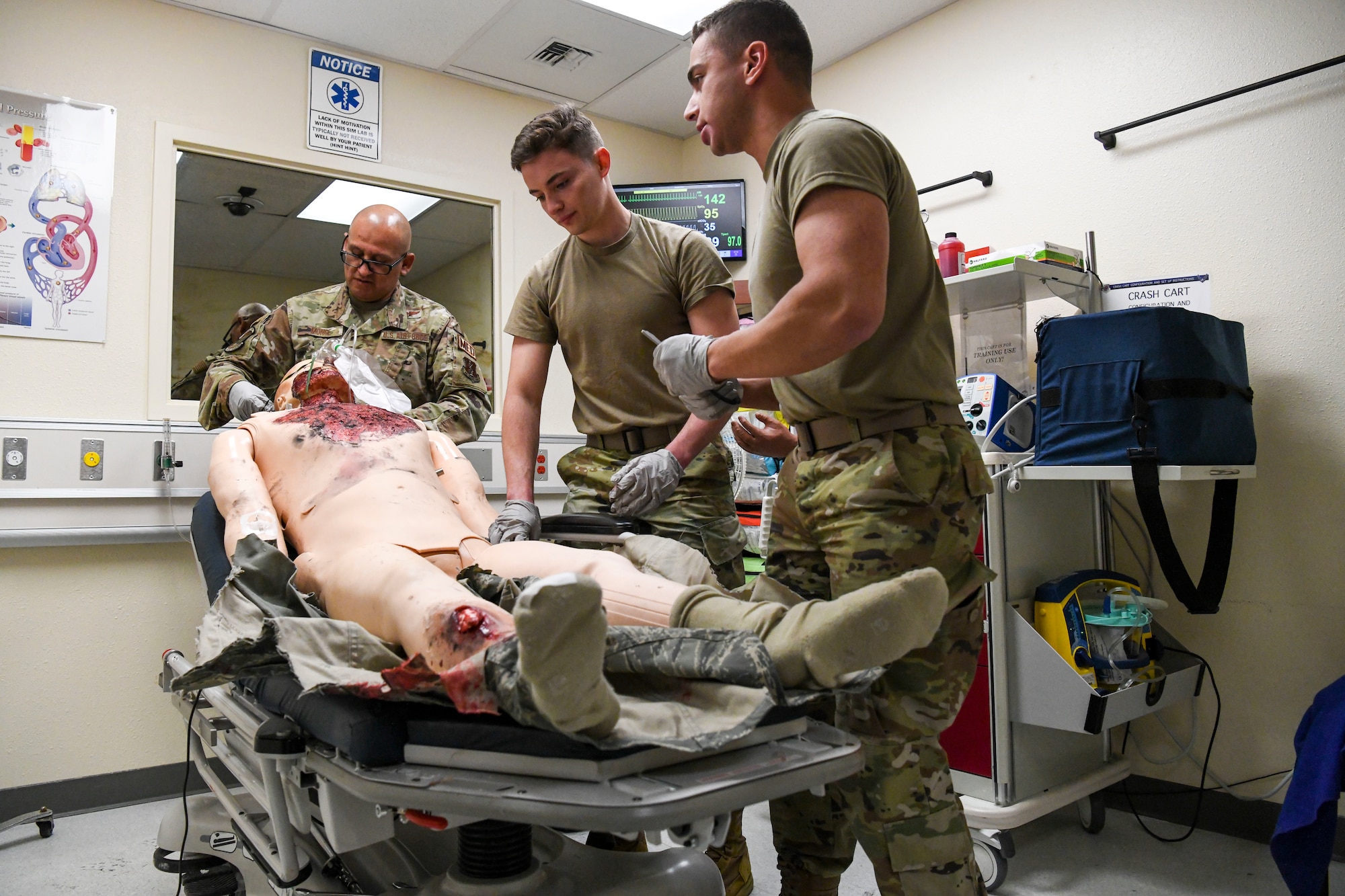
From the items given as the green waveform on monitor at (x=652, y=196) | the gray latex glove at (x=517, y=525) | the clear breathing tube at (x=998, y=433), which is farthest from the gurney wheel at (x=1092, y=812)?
the green waveform on monitor at (x=652, y=196)

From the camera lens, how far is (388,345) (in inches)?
99.6

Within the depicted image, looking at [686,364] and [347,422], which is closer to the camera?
[686,364]

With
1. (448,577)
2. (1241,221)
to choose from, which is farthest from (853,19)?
(448,577)

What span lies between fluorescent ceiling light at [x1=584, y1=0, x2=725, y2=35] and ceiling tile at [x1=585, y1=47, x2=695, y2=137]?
20 centimetres

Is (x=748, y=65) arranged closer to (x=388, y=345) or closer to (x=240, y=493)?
(x=240, y=493)

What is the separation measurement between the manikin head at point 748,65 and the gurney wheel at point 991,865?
1.73 m

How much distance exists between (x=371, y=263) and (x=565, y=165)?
971 millimetres

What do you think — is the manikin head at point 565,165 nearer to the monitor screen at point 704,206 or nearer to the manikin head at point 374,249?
the manikin head at point 374,249

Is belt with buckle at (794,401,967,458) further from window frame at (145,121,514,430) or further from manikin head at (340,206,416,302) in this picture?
window frame at (145,121,514,430)

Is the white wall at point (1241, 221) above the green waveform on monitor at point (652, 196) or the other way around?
the other way around

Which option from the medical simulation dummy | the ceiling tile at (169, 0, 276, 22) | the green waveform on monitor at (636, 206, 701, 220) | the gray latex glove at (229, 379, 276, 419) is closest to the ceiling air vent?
the green waveform on monitor at (636, 206, 701, 220)

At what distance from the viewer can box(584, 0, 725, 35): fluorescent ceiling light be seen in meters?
3.05

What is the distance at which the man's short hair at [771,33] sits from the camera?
4.49 ft

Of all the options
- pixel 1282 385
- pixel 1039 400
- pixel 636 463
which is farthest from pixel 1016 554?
pixel 636 463
